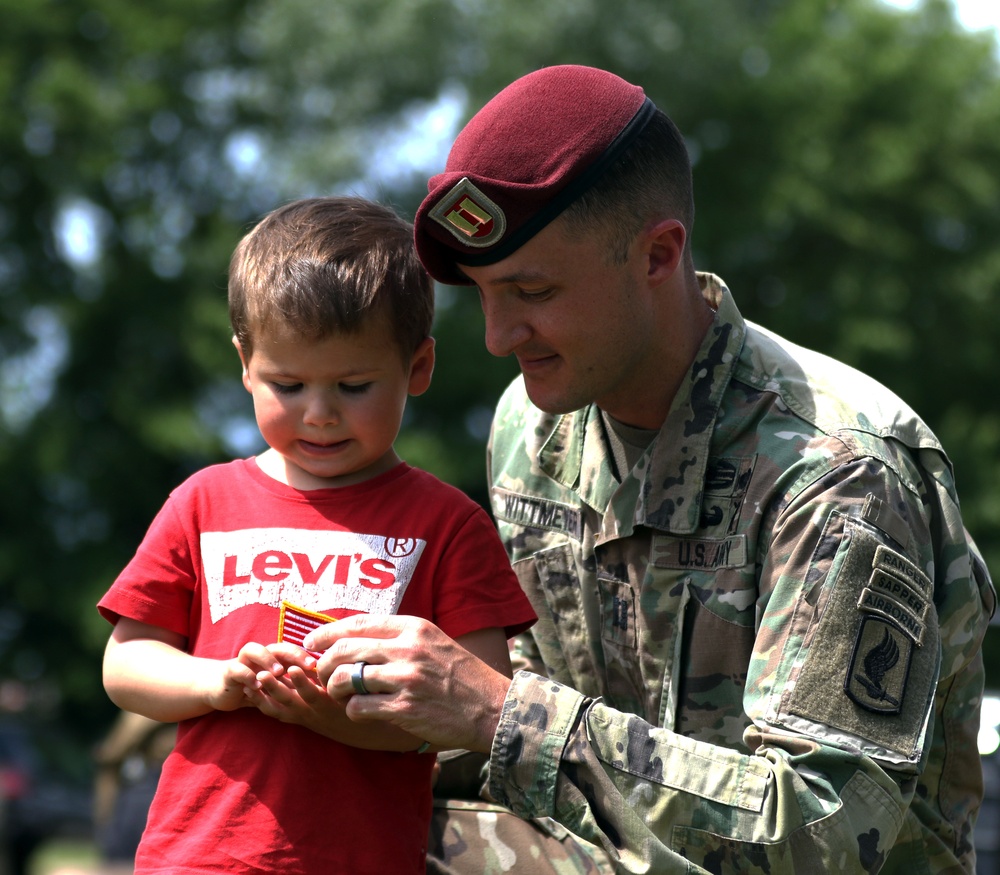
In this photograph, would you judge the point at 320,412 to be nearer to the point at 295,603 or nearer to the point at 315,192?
the point at 295,603

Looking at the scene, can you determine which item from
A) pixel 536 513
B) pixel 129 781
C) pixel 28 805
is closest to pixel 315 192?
pixel 28 805

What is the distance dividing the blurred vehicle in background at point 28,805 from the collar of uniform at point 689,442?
10.3 metres

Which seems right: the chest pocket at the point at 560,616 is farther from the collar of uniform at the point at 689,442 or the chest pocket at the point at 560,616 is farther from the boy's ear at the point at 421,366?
the boy's ear at the point at 421,366

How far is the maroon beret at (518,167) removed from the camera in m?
2.92

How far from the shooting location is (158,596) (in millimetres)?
2734

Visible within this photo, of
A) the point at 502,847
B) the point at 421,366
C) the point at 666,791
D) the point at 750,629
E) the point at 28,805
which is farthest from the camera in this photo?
the point at 28,805

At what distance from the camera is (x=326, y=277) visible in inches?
106

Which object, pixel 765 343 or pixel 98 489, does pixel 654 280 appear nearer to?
pixel 765 343

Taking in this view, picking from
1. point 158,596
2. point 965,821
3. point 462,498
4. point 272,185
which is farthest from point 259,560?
point 272,185

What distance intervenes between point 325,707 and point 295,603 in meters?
0.23

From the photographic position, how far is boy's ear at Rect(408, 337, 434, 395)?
285 centimetres

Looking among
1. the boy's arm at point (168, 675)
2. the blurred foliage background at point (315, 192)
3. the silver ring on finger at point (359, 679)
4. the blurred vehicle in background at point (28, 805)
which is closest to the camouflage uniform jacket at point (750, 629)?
the silver ring on finger at point (359, 679)

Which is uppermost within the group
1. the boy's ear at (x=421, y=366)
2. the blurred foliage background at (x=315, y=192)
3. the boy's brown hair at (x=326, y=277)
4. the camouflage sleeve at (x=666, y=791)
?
the blurred foliage background at (x=315, y=192)

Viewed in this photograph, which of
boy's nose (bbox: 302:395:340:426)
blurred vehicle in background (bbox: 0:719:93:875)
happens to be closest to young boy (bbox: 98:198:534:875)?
boy's nose (bbox: 302:395:340:426)
